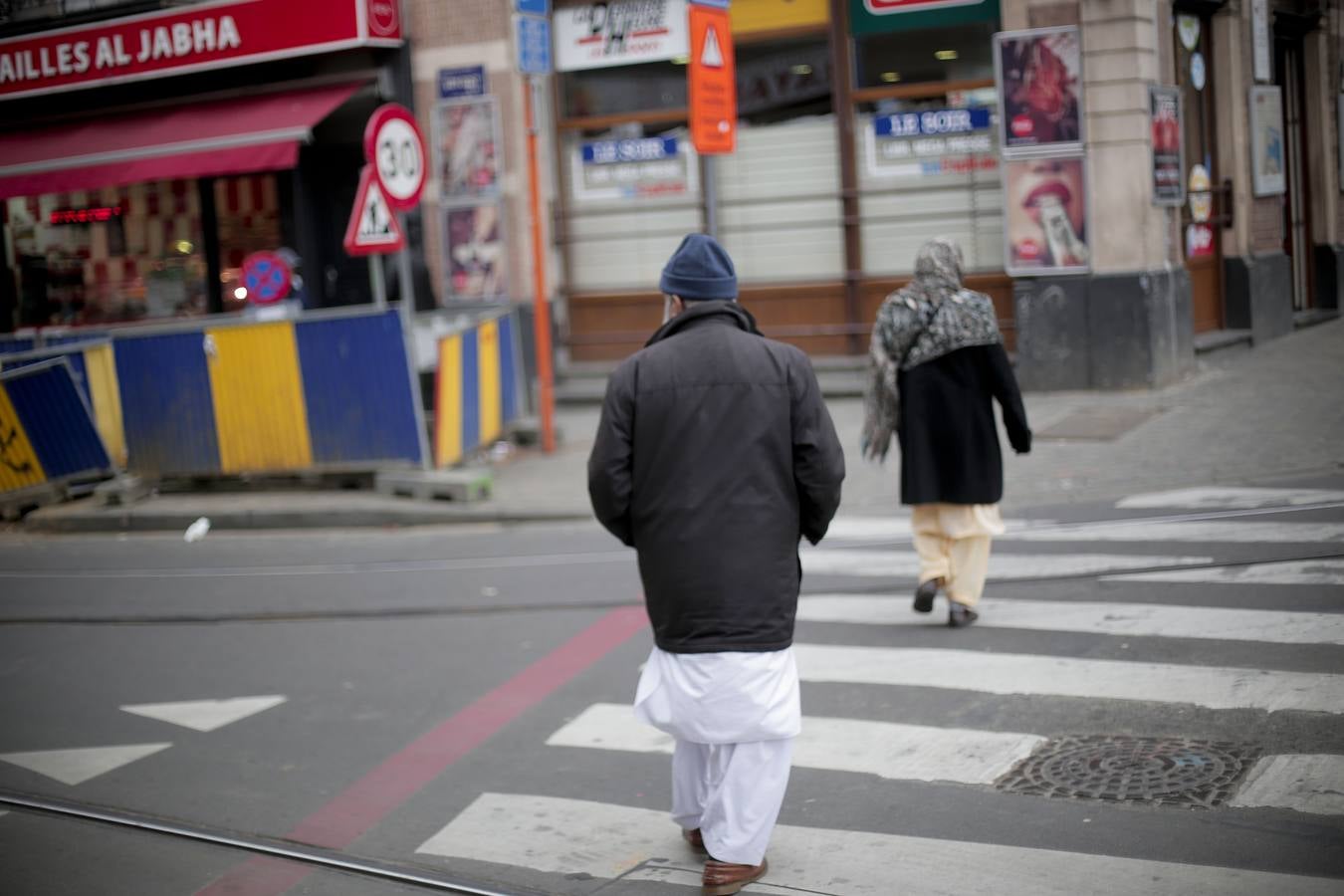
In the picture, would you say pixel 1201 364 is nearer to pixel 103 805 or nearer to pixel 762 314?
pixel 762 314

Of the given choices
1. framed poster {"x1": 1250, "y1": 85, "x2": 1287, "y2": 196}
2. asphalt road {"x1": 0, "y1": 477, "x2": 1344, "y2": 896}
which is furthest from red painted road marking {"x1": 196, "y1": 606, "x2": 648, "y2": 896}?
framed poster {"x1": 1250, "y1": 85, "x2": 1287, "y2": 196}

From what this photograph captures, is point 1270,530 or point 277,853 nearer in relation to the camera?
point 277,853

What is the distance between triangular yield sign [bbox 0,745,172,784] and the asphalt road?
17mm

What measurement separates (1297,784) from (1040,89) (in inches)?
399

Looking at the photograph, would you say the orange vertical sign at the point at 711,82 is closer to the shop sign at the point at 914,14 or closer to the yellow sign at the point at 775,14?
the shop sign at the point at 914,14

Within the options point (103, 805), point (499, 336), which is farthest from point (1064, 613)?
point (499, 336)

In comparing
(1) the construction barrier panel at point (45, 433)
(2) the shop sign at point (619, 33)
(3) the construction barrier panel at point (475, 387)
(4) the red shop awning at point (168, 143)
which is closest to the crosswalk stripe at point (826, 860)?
(3) the construction barrier panel at point (475, 387)

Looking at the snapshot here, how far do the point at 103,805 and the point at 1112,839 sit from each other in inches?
142

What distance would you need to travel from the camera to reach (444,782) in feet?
18.6

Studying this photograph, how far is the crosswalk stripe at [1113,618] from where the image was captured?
21.4 feet

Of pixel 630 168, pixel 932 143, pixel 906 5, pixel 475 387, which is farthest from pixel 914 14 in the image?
pixel 475 387

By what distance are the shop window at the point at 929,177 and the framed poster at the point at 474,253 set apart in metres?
3.94

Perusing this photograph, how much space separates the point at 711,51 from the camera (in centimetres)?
1248

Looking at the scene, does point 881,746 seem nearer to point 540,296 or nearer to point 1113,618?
point 1113,618
